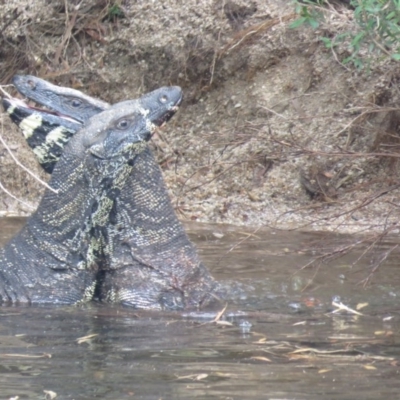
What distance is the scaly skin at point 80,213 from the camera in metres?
6.58

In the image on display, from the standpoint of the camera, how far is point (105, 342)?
5.77 metres

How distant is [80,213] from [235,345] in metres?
1.48

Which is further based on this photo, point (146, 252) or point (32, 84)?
→ point (32, 84)

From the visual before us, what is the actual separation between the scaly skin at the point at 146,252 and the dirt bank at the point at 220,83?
4.00 meters

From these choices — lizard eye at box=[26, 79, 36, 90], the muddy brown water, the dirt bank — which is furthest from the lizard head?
the dirt bank

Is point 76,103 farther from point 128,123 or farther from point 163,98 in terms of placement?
point 163,98

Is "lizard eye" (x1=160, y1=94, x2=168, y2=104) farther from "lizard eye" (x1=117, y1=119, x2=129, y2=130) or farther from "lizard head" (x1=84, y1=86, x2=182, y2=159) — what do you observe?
"lizard eye" (x1=117, y1=119, x2=129, y2=130)

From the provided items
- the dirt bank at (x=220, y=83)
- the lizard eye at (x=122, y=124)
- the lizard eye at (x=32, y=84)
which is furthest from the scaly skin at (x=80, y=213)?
the dirt bank at (x=220, y=83)

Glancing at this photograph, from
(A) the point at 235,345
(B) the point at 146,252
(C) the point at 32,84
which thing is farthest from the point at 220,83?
(A) the point at 235,345

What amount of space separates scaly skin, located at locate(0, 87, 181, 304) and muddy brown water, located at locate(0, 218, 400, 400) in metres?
0.19

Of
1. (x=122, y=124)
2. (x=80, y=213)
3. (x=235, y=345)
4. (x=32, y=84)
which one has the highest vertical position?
(x=32, y=84)

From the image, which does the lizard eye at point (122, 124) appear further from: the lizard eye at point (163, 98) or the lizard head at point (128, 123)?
the lizard eye at point (163, 98)

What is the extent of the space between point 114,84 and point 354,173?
108 inches

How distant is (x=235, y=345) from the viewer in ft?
18.5
